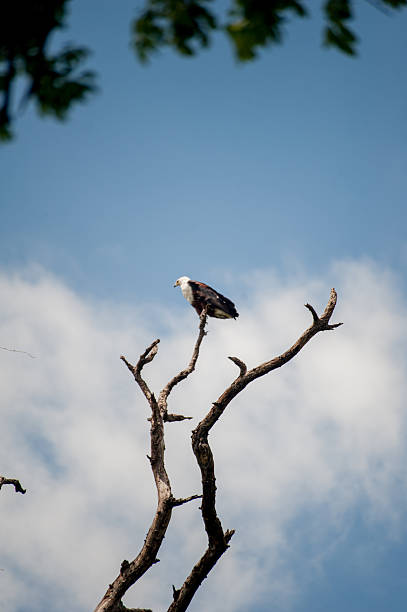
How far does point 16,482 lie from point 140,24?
21.9 feet

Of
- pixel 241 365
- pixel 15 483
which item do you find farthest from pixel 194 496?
pixel 15 483

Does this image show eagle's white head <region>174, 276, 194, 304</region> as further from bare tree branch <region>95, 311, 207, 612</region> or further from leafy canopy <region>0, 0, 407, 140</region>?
leafy canopy <region>0, 0, 407, 140</region>

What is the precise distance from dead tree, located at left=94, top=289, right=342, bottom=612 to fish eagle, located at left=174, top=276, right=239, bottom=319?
275 centimetres

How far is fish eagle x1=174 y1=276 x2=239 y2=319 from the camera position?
994 centimetres

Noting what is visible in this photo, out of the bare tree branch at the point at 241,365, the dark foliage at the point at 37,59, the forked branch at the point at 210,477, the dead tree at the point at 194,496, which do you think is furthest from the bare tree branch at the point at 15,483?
the dark foliage at the point at 37,59

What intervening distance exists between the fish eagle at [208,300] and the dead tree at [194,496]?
275cm

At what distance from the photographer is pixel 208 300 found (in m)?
10.0

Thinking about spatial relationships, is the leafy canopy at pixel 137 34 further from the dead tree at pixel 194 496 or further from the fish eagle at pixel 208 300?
the fish eagle at pixel 208 300

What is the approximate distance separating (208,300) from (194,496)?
449 centimetres

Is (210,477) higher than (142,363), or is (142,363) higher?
(142,363)

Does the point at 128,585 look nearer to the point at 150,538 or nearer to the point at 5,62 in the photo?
the point at 150,538

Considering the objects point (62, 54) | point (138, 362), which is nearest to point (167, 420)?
point (138, 362)

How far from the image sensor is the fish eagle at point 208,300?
994cm

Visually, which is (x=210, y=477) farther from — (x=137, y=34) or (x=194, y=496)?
(x=137, y=34)
